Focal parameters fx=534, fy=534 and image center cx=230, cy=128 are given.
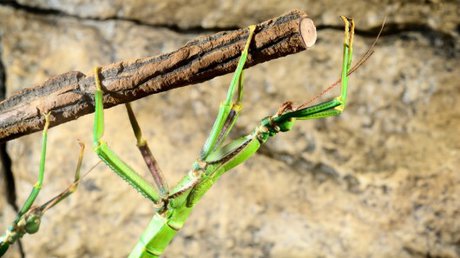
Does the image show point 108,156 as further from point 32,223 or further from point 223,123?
point 32,223

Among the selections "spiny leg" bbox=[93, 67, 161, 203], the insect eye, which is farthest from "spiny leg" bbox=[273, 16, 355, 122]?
the insect eye

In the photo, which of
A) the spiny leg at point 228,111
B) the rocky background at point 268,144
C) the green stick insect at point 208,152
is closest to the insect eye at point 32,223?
the green stick insect at point 208,152

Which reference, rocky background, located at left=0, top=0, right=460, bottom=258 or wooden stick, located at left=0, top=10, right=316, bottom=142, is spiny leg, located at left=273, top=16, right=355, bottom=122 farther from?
rocky background, located at left=0, top=0, right=460, bottom=258

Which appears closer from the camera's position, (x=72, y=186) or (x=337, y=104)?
(x=337, y=104)

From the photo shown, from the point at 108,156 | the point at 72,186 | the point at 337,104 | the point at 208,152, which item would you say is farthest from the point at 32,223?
the point at 337,104

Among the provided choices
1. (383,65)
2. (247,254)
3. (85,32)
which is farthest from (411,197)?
(85,32)

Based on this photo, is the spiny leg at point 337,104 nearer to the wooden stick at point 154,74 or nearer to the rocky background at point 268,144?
the wooden stick at point 154,74

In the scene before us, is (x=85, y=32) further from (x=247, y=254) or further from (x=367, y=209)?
(x=367, y=209)

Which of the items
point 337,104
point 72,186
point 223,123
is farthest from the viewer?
point 72,186
